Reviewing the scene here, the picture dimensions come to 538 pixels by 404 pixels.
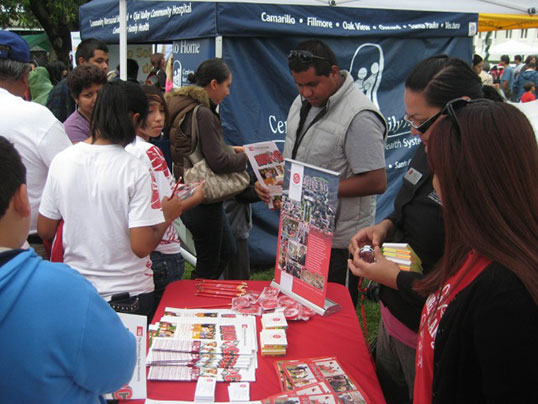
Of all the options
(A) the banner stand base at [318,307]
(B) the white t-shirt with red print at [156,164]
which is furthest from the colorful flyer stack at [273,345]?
(B) the white t-shirt with red print at [156,164]

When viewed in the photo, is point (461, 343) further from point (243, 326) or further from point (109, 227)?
point (109, 227)

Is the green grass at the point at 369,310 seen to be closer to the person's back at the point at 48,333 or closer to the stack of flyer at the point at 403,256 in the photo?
the stack of flyer at the point at 403,256

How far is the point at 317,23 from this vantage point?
4352mm

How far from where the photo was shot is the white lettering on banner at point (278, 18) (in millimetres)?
4059

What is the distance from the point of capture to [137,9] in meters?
5.09

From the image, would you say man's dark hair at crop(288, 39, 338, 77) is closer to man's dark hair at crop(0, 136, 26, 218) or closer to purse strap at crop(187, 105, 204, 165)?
purse strap at crop(187, 105, 204, 165)

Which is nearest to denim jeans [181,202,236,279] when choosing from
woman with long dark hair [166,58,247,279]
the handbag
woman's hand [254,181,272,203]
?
woman with long dark hair [166,58,247,279]

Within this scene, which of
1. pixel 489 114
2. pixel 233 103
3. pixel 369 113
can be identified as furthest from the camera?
pixel 233 103

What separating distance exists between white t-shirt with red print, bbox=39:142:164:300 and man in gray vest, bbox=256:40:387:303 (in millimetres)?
945

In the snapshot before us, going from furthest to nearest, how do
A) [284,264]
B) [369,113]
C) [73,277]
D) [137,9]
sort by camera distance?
[137,9] < [369,113] < [284,264] < [73,277]

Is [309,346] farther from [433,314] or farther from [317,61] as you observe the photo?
[317,61]

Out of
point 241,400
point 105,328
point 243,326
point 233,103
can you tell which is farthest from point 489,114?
point 233,103

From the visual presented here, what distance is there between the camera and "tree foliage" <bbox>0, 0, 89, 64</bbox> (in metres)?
13.0

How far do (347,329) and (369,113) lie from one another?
1050 millimetres
